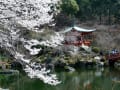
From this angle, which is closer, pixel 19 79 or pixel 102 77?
pixel 19 79

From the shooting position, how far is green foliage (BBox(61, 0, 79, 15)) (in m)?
23.1

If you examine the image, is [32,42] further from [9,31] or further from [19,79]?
[19,79]

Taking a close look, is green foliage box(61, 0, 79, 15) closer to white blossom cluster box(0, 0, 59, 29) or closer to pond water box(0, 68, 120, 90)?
pond water box(0, 68, 120, 90)

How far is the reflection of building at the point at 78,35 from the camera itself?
22.3 m

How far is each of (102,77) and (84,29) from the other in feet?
25.5

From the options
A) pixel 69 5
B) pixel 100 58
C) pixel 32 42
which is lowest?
pixel 100 58

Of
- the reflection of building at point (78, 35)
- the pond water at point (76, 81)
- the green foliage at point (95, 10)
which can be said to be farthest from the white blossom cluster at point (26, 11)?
the green foliage at point (95, 10)

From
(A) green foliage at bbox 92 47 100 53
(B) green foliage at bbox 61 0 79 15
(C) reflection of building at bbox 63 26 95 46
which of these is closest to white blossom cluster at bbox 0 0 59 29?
(A) green foliage at bbox 92 47 100 53

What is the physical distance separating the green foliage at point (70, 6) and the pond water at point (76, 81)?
21.2ft

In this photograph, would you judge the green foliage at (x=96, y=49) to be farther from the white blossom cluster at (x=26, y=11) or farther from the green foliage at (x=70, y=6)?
the white blossom cluster at (x=26, y=11)

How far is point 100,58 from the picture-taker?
63.9 feet

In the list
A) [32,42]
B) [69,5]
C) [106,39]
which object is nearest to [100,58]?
[106,39]

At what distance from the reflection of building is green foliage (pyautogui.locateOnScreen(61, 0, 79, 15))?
1194 mm

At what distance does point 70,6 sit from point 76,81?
30.5 ft
